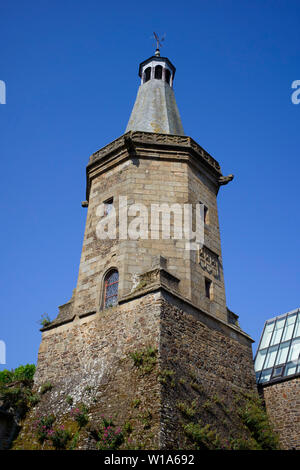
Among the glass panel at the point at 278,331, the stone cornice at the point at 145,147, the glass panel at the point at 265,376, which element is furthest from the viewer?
the glass panel at the point at 278,331

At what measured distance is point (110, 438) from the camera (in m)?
11.1

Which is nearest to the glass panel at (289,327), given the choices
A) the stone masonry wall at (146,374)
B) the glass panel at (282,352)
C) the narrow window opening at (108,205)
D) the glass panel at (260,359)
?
the glass panel at (282,352)

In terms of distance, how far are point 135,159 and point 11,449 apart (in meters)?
10.0

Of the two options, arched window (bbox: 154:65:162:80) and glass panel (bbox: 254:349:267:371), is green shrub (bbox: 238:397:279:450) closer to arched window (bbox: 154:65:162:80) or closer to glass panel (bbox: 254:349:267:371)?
glass panel (bbox: 254:349:267:371)

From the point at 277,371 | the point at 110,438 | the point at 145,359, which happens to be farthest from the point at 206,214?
the point at 110,438

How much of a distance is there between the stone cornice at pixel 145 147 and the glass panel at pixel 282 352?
9.17 metres

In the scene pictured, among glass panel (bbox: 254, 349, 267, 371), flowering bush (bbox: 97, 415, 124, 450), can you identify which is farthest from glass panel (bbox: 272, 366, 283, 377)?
flowering bush (bbox: 97, 415, 124, 450)

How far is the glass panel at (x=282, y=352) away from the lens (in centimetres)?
2037

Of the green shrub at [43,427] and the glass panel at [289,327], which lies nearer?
the green shrub at [43,427]

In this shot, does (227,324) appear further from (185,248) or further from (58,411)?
(58,411)

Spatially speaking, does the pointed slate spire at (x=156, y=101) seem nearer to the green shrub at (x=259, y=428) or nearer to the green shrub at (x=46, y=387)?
the green shrub at (x=46, y=387)

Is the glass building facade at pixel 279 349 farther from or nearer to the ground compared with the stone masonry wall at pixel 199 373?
farther from the ground

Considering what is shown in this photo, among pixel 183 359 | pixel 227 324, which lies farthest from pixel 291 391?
pixel 183 359

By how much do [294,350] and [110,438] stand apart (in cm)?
1189
